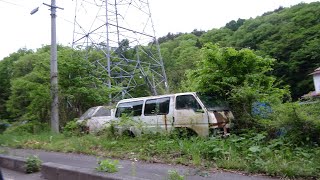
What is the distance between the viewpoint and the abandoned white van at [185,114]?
8.86 meters

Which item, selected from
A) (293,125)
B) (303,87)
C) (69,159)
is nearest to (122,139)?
(69,159)

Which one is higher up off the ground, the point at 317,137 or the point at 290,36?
the point at 290,36

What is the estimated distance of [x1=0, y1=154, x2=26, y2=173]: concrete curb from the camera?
7.85m

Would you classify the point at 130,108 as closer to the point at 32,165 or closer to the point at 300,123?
the point at 32,165

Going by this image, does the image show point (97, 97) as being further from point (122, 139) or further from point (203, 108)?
point (203, 108)

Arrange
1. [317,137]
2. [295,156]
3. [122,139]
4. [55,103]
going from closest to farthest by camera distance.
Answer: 1. [295,156]
2. [317,137]
3. [122,139]
4. [55,103]

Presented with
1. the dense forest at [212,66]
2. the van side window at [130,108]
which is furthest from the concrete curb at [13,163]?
the dense forest at [212,66]

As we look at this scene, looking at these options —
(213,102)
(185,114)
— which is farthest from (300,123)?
(185,114)

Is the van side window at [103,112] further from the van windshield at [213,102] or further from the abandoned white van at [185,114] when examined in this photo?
the van windshield at [213,102]

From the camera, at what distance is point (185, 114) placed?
9.36m

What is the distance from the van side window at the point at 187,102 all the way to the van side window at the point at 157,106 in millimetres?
400

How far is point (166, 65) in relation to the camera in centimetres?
4825

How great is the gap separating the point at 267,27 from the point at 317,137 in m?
44.2

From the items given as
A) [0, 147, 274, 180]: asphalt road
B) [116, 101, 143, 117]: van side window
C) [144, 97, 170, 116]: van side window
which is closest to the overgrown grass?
[0, 147, 274, 180]: asphalt road
